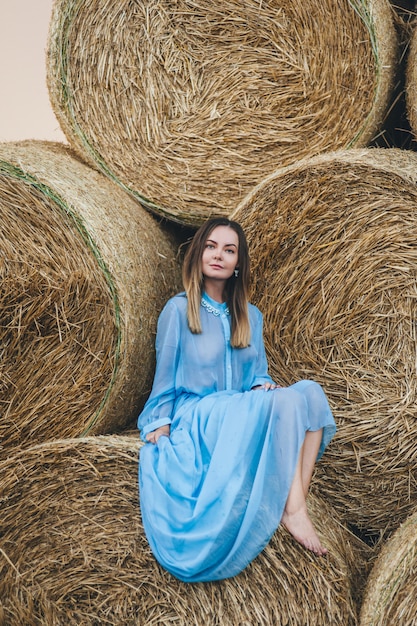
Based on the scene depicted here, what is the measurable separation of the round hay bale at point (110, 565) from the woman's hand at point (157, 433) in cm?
5

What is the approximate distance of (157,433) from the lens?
2182 mm

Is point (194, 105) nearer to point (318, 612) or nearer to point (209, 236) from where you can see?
point (209, 236)

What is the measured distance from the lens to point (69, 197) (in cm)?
240

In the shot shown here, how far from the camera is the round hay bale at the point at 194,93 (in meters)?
2.68

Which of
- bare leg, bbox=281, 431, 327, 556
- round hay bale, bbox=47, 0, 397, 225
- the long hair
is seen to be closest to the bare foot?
→ bare leg, bbox=281, 431, 327, 556

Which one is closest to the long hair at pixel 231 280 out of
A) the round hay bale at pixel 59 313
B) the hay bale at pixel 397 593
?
the round hay bale at pixel 59 313

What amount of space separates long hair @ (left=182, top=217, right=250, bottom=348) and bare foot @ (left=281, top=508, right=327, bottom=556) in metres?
0.54

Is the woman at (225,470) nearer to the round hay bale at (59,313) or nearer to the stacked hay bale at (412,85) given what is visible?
the round hay bale at (59,313)

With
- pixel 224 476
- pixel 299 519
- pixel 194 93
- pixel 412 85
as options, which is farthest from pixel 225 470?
pixel 194 93

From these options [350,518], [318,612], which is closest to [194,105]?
[350,518]

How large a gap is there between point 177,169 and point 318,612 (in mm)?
1466

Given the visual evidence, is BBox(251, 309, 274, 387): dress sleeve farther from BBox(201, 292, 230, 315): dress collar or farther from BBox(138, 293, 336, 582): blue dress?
BBox(138, 293, 336, 582): blue dress

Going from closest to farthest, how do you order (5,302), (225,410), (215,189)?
1. (225,410)
2. (5,302)
3. (215,189)

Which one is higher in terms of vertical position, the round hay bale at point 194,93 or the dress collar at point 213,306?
the round hay bale at point 194,93
